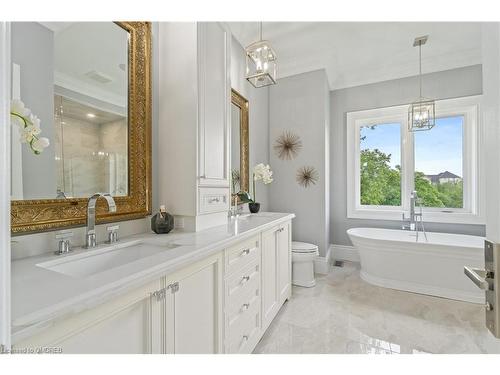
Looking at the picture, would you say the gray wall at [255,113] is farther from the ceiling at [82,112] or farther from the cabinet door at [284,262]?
the ceiling at [82,112]

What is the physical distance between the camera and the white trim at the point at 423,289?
2.29 m

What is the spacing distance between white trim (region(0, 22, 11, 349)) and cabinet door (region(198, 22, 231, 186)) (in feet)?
3.85

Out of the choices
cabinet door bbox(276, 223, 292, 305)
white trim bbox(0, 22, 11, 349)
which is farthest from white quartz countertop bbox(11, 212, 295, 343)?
cabinet door bbox(276, 223, 292, 305)

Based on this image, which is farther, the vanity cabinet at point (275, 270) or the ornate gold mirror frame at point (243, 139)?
the ornate gold mirror frame at point (243, 139)

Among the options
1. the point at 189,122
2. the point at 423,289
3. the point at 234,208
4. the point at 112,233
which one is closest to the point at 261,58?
the point at 189,122

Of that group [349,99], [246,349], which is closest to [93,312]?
[246,349]

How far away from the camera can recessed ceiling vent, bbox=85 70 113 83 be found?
120 cm

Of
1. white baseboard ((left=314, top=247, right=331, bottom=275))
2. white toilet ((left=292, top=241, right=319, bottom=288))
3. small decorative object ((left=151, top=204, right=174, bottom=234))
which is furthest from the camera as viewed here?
white baseboard ((left=314, top=247, right=331, bottom=275))

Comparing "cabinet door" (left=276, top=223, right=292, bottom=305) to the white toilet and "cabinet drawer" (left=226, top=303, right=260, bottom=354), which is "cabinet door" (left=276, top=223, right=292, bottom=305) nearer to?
the white toilet

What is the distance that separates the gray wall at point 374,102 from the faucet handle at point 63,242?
11.1ft

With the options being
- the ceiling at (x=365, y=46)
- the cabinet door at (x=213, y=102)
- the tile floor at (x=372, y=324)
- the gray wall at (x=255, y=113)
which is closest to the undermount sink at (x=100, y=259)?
the cabinet door at (x=213, y=102)
